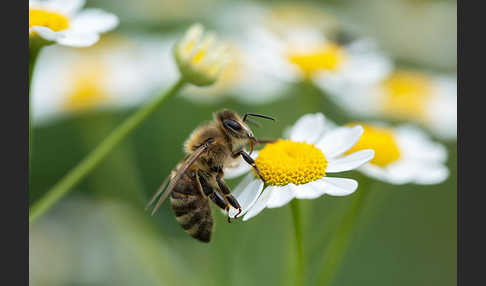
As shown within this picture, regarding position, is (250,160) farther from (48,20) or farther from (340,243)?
(48,20)

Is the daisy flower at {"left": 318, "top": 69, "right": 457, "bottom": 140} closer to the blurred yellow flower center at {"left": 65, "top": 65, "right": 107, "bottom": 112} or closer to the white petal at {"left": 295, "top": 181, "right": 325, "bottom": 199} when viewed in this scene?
the blurred yellow flower center at {"left": 65, "top": 65, "right": 107, "bottom": 112}

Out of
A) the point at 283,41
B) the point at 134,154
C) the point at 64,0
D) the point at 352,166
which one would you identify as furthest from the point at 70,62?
the point at 352,166

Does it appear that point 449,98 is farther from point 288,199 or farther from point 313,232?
Result: point 288,199

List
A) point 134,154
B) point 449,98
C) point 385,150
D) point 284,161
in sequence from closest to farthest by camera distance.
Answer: point 284,161, point 385,150, point 449,98, point 134,154

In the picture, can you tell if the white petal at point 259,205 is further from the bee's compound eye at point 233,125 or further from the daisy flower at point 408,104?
the daisy flower at point 408,104

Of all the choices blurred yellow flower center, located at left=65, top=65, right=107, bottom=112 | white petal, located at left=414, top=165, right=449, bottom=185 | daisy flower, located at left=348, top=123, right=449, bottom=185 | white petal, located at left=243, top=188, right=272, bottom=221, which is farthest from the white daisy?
white petal, located at left=243, top=188, right=272, bottom=221

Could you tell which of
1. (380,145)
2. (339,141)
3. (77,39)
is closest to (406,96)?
(380,145)

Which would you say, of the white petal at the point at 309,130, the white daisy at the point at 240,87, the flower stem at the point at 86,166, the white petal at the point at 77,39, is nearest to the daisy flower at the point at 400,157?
the white petal at the point at 309,130
